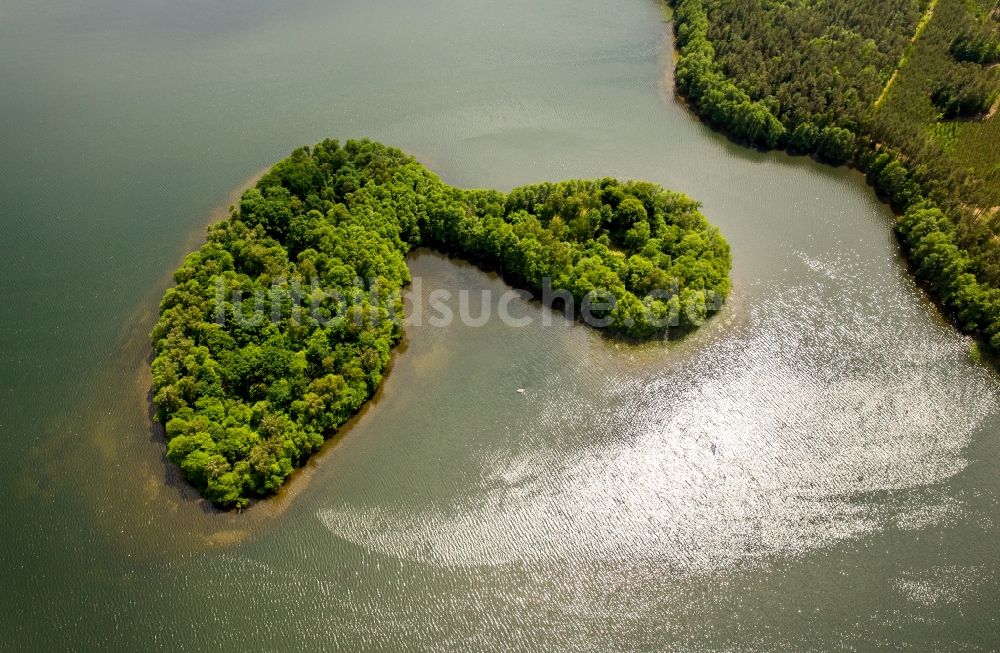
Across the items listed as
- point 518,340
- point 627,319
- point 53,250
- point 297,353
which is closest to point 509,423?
point 518,340

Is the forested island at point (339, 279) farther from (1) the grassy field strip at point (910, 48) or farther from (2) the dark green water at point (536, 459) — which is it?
(1) the grassy field strip at point (910, 48)

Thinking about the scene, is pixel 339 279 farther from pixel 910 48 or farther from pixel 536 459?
pixel 910 48

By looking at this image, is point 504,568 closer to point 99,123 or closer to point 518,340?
point 518,340

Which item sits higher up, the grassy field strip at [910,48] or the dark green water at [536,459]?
the grassy field strip at [910,48]

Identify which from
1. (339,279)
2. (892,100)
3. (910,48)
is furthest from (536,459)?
(910,48)

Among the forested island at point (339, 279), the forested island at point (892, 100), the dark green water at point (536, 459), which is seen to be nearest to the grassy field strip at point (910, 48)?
the forested island at point (892, 100)
